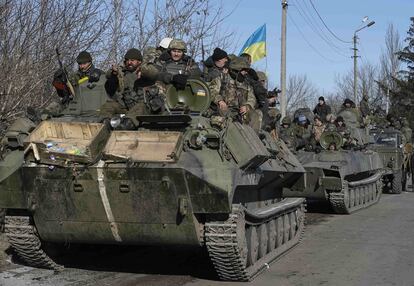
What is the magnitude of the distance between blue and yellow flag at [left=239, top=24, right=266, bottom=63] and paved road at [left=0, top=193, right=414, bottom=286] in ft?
24.2

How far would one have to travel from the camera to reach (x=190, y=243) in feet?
23.4

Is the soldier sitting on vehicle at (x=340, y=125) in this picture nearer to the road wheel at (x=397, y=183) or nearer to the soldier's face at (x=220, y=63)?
the road wheel at (x=397, y=183)

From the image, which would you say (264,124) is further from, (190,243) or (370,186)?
(370,186)

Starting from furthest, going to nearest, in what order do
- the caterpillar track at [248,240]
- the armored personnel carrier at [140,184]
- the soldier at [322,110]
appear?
the soldier at [322,110] < the caterpillar track at [248,240] < the armored personnel carrier at [140,184]

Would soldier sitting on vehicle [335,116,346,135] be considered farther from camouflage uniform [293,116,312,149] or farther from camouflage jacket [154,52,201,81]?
camouflage jacket [154,52,201,81]

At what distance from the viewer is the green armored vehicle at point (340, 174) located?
13977 mm

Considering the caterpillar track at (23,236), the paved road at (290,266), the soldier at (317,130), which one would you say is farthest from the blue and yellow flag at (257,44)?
the caterpillar track at (23,236)

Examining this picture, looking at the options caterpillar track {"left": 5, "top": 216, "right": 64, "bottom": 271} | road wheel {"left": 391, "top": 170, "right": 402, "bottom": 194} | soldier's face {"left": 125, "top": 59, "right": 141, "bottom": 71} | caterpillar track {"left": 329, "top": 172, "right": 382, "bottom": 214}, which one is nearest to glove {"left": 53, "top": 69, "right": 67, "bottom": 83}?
soldier's face {"left": 125, "top": 59, "right": 141, "bottom": 71}

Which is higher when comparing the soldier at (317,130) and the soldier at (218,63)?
the soldier at (218,63)

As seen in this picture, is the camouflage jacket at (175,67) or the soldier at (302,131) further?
the soldier at (302,131)

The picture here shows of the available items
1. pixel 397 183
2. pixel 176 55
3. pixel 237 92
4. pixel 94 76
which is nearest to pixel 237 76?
pixel 237 92

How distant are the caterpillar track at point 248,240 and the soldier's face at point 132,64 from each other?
2283 millimetres

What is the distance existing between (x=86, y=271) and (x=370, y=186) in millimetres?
10427

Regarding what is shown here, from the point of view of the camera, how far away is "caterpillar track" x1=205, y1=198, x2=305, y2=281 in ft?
23.0
